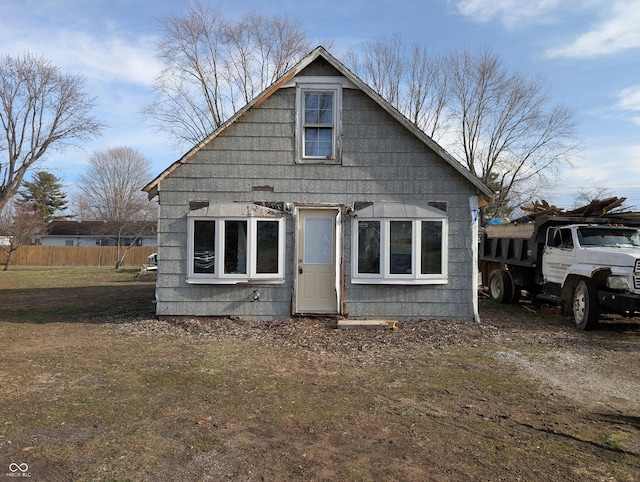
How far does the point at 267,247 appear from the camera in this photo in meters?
9.73

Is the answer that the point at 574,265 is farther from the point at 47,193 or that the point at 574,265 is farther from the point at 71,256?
the point at 47,193

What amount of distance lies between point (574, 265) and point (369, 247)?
4.45 metres

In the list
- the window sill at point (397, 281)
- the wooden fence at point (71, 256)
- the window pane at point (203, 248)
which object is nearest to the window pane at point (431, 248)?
the window sill at point (397, 281)

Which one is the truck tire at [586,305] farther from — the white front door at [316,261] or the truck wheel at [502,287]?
the white front door at [316,261]

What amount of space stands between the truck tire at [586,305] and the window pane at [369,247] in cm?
419

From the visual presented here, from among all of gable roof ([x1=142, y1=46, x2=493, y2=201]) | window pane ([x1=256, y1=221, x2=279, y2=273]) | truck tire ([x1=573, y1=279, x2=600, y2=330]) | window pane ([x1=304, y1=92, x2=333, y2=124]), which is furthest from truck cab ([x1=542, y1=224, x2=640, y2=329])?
window pane ([x1=256, y1=221, x2=279, y2=273])

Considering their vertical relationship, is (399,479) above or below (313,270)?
below

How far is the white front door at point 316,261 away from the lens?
388 inches

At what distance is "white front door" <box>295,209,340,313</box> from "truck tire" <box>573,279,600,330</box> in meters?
5.00

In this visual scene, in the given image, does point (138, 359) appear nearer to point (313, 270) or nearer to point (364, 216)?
point (313, 270)

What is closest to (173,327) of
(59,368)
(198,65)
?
(59,368)

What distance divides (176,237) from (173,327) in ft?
5.84

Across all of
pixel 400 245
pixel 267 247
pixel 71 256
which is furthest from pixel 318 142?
pixel 71 256

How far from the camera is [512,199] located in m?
34.0
